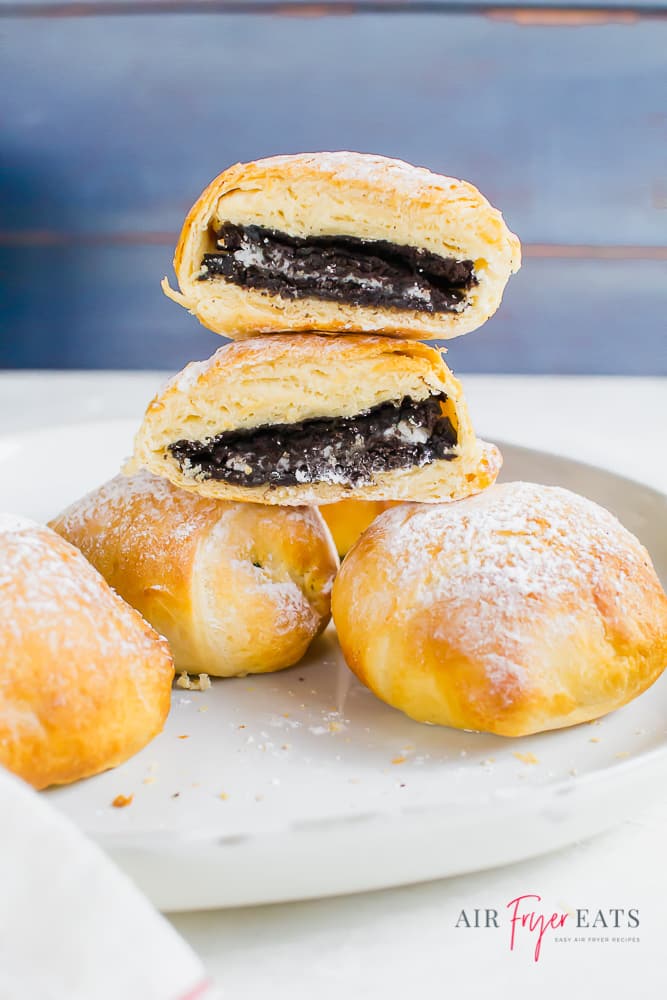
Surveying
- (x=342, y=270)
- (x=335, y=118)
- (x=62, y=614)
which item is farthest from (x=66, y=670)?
(x=335, y=118)

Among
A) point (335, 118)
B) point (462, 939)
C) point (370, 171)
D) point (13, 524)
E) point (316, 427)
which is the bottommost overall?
point (462, 939)

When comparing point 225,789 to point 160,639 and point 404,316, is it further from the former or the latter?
point 404,316

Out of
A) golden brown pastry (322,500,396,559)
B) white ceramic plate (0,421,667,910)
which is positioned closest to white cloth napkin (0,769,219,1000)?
white ceramic plate (0,421,667,910)

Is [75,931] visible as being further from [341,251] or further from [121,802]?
[341,251]

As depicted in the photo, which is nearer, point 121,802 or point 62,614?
point 121,802

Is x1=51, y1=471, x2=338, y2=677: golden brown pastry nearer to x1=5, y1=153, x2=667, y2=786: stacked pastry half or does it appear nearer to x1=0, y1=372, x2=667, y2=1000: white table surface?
x1=5, y1=153, x2=667, y2=786: stacked pastry half

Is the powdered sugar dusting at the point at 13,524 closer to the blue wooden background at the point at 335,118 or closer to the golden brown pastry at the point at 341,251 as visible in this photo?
the golden brown pastry at the point at 341,251

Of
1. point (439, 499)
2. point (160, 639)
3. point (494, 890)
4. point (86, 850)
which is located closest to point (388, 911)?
point (494, 890)
